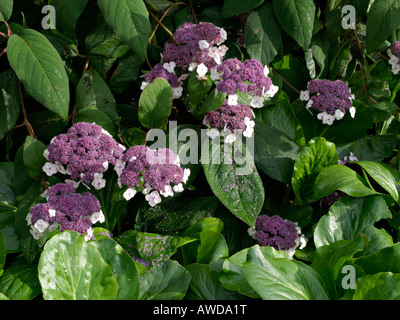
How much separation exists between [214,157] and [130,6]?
1.68 ft

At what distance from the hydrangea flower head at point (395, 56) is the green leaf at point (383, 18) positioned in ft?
0.41

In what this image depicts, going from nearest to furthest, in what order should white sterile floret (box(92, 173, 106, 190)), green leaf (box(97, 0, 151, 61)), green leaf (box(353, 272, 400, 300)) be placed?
green leaf (box(353, 272, 400, 300)), white sterile floret (box(92, 173, 106, 190)), green leaf (box(97, 0, 151, 61))

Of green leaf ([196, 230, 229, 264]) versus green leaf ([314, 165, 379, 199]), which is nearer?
green leaf ([196, 230, 229, 264])

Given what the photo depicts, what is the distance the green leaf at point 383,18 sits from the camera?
167cm

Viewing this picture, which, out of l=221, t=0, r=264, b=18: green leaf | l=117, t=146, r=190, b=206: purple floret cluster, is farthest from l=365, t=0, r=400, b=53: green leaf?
l=117, t=146, r=190, b=206: purple floret cluster

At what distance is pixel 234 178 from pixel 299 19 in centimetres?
57

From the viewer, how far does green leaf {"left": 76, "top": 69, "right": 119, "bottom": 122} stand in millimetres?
1598

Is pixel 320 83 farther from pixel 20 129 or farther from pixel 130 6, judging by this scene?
pixel 20 129

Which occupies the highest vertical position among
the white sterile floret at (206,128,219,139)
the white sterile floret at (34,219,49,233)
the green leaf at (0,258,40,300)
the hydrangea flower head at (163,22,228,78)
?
the hydrangea flower head at (163,22,228,78)

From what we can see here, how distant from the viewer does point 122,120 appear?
1.69 m

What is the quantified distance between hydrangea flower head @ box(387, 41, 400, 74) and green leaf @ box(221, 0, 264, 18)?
0.55m

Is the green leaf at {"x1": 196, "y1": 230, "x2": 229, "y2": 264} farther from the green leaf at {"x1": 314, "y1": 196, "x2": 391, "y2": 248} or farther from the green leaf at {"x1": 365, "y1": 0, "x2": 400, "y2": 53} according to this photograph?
the green leaf at {"x1": 365, "y1": 0, "x2": 400, "y2": 53}
